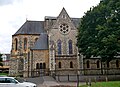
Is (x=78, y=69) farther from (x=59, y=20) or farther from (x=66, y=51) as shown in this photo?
(x=59, y=20)

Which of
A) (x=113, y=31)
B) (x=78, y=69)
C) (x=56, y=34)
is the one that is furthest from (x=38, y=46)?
(x=113, y=31)

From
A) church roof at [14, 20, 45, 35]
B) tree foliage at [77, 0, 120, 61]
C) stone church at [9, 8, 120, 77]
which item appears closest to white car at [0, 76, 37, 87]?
tree foliage at [77, 0, 120, 61]

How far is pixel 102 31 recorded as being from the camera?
35.5 metres

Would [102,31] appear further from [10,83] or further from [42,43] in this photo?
[42,43]

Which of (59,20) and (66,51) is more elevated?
(59,20)

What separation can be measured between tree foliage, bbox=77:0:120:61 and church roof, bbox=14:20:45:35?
23.1 meters

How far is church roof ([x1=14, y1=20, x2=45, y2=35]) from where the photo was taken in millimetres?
65312

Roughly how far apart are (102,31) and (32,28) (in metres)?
34.3

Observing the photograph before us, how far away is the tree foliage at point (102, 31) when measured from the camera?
3397cm

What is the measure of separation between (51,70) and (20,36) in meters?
17.6

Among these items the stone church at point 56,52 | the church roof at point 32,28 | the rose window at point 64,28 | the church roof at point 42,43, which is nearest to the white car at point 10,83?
the stone church at point 56,52

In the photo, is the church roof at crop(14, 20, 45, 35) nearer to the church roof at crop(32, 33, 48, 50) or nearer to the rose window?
the church roof at crop(32, 33, 48, 50)

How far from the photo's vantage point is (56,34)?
54.8 m

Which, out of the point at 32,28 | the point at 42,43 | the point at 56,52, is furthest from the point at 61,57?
the point at 32,28
